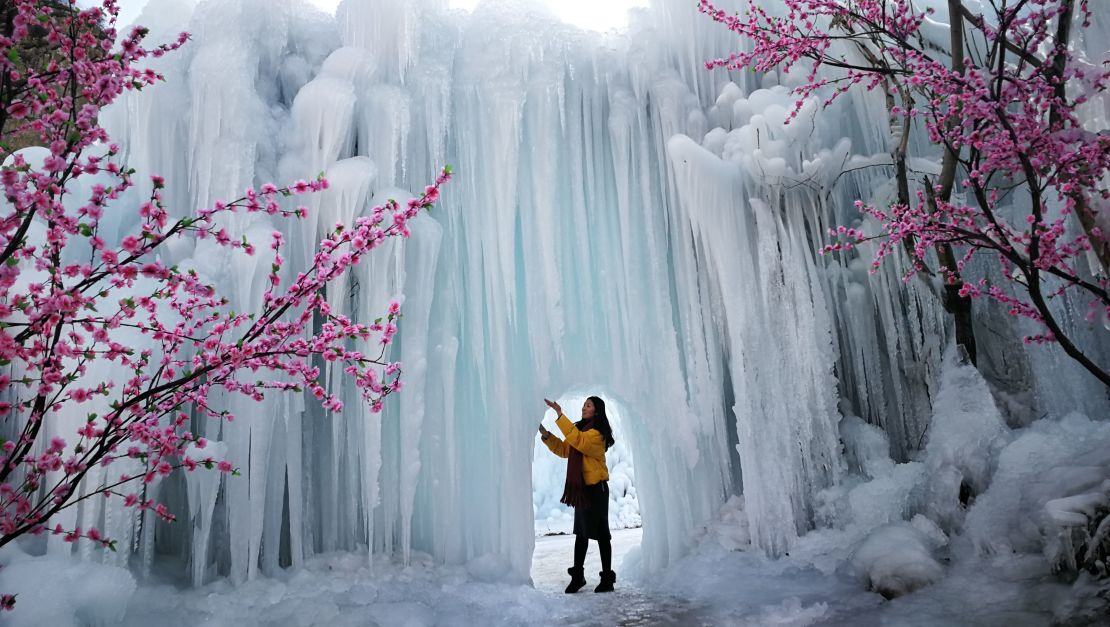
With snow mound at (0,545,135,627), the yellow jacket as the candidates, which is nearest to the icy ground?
snow mound at (0,545,135,627)

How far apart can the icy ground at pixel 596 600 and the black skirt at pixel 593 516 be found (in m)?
0.37

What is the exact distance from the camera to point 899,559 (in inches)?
125

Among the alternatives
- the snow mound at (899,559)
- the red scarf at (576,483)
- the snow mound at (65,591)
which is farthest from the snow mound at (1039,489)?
the snow mound at (65,591)

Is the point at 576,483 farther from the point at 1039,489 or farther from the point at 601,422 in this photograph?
the point at 1039,489

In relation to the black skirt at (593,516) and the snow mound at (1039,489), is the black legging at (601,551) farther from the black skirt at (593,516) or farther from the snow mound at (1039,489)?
the snow mound at (1039,489)

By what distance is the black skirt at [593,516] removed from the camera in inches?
172

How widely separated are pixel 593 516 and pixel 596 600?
56 centimetres

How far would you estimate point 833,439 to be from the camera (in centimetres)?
475

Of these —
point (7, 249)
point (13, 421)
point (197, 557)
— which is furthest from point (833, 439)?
point (13, 421)

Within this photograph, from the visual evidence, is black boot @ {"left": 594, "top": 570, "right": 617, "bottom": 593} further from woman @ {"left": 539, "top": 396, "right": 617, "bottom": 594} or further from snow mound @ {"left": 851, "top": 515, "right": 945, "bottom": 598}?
snow mound @ {"left": 851, "top": 515, "right": 945, "bottom": 598}

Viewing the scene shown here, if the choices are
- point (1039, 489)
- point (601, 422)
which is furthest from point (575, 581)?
point (1039, 489)

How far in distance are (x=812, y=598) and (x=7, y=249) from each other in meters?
3.52

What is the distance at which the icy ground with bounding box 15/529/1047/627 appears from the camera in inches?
109

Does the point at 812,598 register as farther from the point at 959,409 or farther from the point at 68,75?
the point at 68,75
